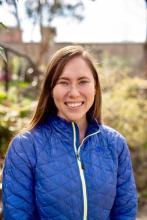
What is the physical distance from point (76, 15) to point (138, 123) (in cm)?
621

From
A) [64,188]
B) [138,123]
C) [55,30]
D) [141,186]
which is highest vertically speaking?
[55,30]

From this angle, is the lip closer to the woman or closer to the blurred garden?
the woman

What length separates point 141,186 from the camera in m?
6.47

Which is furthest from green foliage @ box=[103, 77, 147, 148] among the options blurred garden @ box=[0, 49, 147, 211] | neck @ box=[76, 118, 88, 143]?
neck @ box=[76, 118, 88, 143]

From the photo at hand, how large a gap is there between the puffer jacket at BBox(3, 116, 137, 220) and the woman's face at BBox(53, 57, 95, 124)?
70 millimetres

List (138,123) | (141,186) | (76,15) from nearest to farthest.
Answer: (141,186) < (138,123) < (76,15)

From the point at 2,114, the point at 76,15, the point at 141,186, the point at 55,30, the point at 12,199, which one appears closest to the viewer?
the point at 12,199

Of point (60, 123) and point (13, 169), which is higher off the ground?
point (60, 123)

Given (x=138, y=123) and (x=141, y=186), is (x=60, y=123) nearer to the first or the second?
(x=141, y=186)

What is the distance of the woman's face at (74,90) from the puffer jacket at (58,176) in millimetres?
70

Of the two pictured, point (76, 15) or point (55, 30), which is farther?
point (55, 30)

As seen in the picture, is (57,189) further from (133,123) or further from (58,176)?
(133,123)

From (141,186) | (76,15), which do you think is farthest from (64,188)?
(76,15)

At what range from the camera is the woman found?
2.32 m
